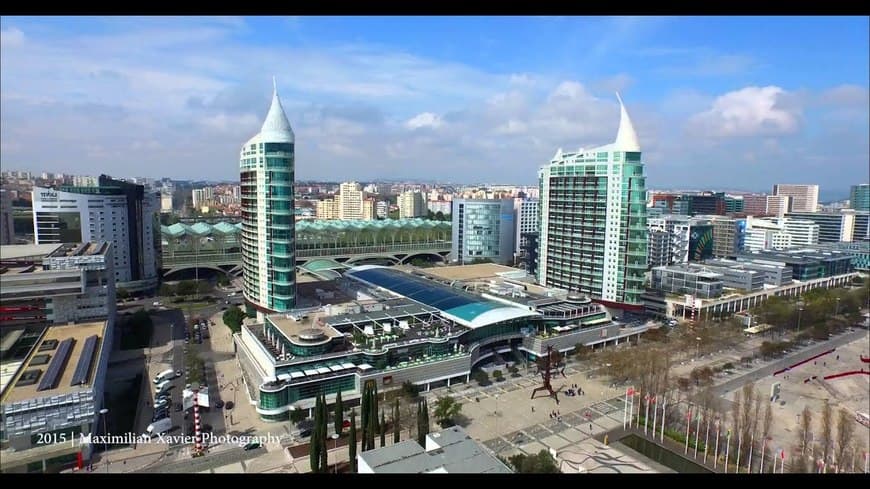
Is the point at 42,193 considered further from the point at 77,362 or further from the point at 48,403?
the point at 48,403

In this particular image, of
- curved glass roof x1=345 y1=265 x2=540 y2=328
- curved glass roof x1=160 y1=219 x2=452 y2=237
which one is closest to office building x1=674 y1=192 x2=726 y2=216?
curved glass roof x1=160 y1=219 x2=452 y2=237

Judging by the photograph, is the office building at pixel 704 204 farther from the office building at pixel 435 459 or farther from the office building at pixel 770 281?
the office building at pixel 435 459

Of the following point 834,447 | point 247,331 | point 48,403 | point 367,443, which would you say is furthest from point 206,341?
point 834,447

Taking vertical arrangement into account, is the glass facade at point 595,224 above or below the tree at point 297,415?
above

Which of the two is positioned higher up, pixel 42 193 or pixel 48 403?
pixel 42 193

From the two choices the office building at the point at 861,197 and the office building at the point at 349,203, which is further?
the office building at the point at 349,203

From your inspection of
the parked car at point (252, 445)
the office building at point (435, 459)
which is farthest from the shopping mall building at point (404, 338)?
the office building at point (435, 459)
